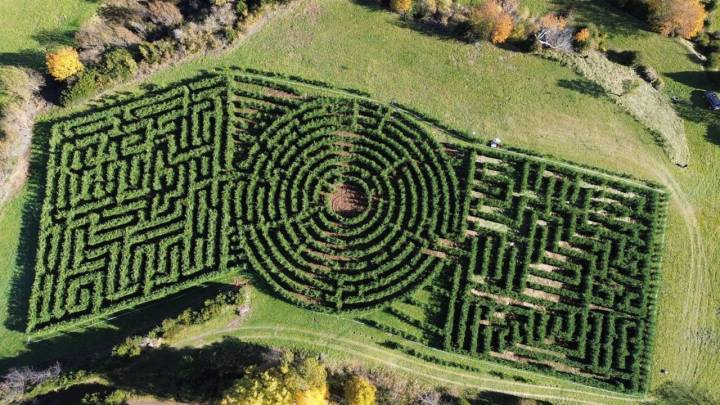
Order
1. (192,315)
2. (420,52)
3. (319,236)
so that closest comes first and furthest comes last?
(192,315), (319,236), (420,52)

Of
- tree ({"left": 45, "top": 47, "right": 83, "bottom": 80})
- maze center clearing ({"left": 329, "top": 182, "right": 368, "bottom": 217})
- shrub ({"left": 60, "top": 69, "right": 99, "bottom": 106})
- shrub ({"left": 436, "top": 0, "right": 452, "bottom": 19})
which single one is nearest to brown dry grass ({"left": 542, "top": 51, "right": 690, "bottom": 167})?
shrub ({"left": 436, "top": 0, "right": 452, "bottom": 19})

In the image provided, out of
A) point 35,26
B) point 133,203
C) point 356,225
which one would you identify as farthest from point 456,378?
point 35,26

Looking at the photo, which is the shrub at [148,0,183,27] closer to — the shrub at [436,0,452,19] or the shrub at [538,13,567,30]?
the shrub at [436,0,452,19]

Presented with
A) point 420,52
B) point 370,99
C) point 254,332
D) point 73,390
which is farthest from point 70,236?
point 420,52

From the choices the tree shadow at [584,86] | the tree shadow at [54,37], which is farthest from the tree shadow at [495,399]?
the tree shadow at [54,37]

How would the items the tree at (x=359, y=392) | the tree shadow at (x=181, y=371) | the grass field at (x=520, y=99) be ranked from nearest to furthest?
1. the tree at (x=359, y=392)
2. the tree shadow at (x=181, y=371)
3. the grass field at (x=520, y=99)

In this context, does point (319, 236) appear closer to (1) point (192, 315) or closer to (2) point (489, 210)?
(1) point (192, 315)

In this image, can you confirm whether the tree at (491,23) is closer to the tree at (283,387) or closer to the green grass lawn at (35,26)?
the tree at (283,387)

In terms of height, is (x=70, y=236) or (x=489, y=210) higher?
(x=489, y=210)
